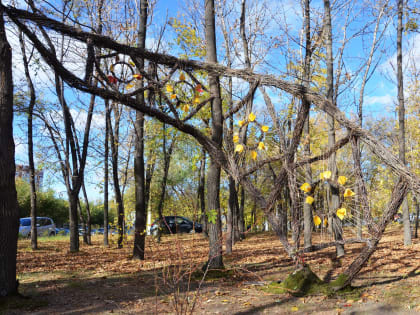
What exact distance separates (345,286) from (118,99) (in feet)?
13.2

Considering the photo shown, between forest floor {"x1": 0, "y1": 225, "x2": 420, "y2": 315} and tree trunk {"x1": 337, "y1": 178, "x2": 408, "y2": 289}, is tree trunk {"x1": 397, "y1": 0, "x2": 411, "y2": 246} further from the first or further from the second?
tree trunk {"x1": 337, "y1": 178, "x2": 408, "y2": 289}

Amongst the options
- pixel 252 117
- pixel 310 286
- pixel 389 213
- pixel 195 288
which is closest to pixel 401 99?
pixel 389 213

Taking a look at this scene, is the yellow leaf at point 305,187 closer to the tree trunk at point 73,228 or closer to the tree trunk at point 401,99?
the tree trunk at point 401,99

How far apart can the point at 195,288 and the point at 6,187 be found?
3.24 meters

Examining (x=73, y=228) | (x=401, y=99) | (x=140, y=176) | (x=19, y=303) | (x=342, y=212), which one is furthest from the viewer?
(x=73, y=228)

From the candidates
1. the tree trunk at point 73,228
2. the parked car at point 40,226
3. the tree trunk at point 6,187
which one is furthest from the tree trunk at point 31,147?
the parked car at point 40,226

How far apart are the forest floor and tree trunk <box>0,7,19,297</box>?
381mm

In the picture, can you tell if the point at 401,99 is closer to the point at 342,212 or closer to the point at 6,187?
the point at 342,212

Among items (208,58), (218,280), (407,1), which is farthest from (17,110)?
(407,1)

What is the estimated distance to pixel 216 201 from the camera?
6.56 meters

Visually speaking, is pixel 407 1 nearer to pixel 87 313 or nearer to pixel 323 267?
pixel 323 267

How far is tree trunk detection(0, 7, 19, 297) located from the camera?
14.6ft

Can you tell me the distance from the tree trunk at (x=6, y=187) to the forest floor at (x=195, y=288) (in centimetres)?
38

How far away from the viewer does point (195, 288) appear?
5.44m
